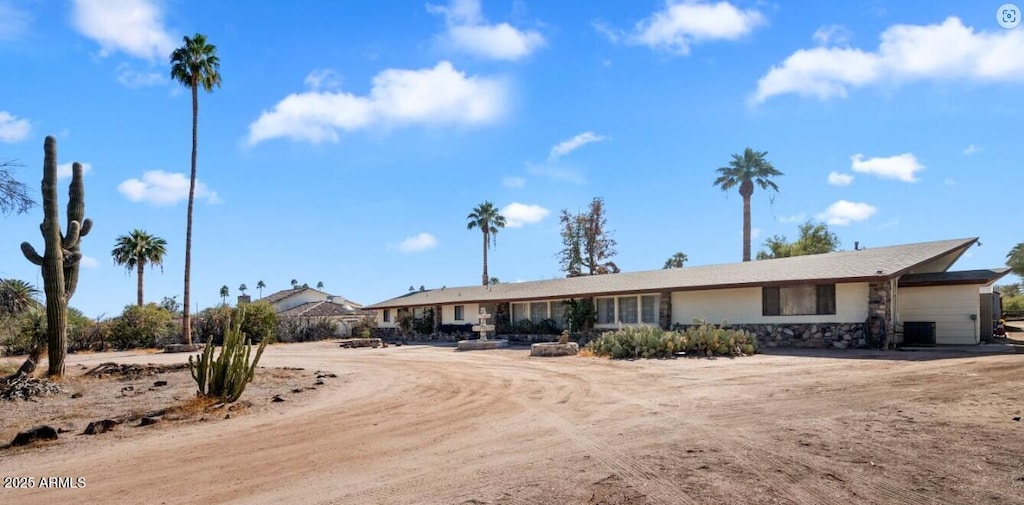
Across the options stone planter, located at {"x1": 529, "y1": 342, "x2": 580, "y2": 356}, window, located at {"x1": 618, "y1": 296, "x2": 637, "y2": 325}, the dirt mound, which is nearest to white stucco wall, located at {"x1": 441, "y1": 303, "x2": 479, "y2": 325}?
window, located at {"x1": 618, "y1": 296, "x2": 637, "y2": 325}

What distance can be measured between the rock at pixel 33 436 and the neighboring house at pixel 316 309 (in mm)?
34819

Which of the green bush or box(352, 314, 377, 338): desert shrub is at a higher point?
the green bush

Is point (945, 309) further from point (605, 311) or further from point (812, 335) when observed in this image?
point (605, 311)

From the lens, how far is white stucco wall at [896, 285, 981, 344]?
2070cm

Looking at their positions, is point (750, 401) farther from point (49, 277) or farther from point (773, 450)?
point (49, 277)

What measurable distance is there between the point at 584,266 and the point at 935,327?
3250cm

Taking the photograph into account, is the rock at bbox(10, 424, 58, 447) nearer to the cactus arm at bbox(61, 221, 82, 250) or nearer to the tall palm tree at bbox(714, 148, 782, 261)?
the cactus arm at bbox(61, 221, 82, 250)

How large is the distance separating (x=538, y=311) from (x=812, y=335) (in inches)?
573

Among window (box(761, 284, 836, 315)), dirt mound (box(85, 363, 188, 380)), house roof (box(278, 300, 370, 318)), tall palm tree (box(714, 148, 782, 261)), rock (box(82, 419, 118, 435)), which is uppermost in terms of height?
tall palm tree (box(714, 148, 782, 261))

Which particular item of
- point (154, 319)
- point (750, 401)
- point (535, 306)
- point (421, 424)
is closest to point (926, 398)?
point (750, 401)

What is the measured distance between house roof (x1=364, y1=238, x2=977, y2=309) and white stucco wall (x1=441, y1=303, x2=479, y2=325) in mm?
1605

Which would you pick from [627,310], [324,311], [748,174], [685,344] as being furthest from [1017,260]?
[324,311]

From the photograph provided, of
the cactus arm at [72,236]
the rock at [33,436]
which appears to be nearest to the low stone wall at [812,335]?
the rock at [33,436]

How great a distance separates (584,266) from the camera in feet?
173
